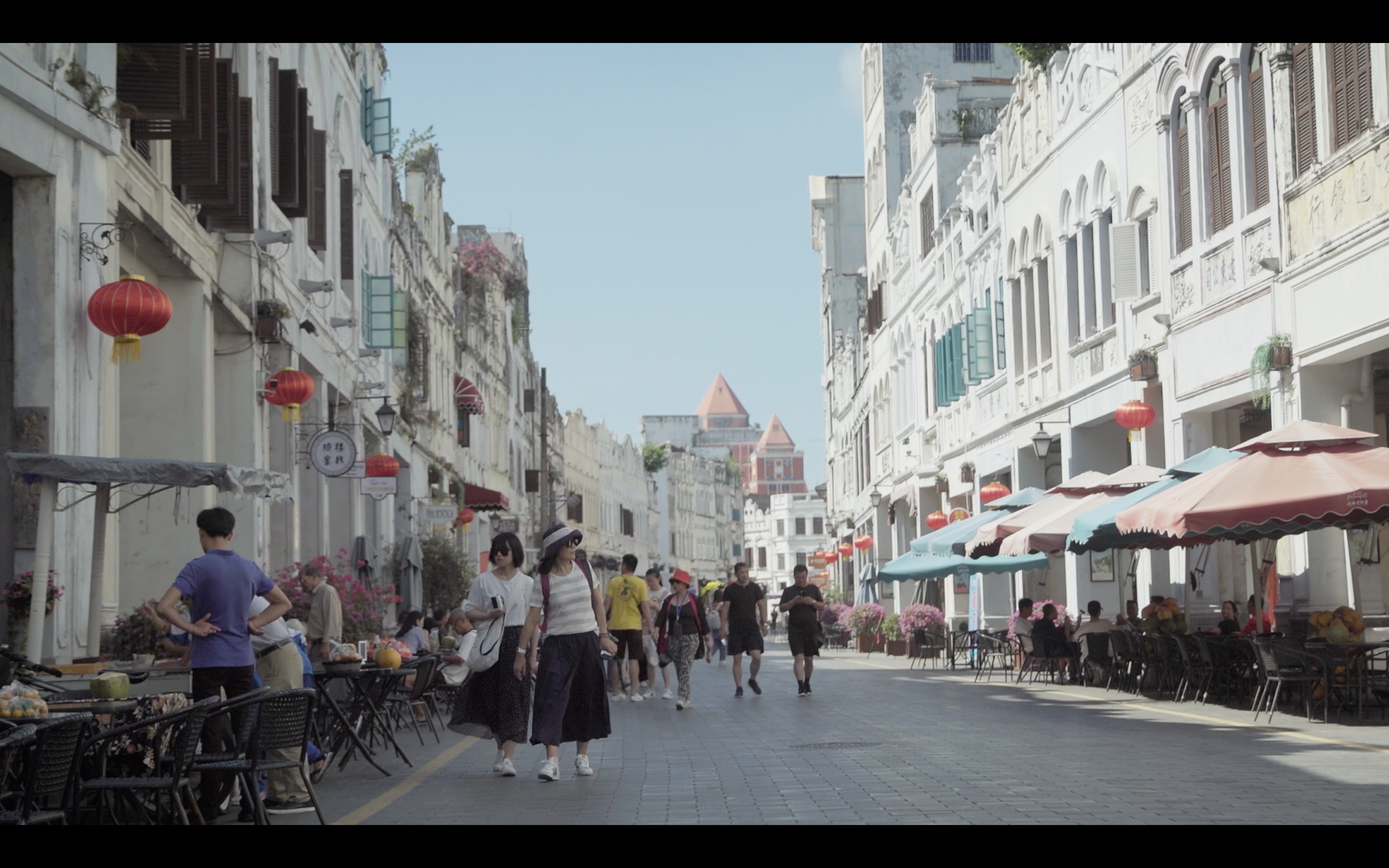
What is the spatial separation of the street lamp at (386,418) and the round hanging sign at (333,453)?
566 cm

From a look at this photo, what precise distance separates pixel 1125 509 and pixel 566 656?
8131 millimetres

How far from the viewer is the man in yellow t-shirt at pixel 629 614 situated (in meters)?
22.8

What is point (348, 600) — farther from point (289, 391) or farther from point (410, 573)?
point (410, 573)

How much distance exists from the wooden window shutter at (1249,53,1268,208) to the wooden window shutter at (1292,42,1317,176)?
3.39 feet

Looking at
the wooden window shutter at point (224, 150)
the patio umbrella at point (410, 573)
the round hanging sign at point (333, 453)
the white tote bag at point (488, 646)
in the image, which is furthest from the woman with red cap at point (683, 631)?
the patio umbrella at point (410, 573)

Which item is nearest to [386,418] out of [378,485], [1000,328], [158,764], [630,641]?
[378,485]

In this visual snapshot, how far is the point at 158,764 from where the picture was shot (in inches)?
356

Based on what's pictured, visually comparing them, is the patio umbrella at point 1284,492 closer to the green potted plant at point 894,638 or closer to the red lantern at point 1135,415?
the red lantern at point 1135,415

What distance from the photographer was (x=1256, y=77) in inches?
868

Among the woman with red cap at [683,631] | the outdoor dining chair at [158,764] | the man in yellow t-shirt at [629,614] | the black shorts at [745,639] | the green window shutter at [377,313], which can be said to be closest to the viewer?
the outdoor dining chair at [158,764]

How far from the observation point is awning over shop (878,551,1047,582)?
29344 millimetres

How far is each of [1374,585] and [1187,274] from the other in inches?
237
